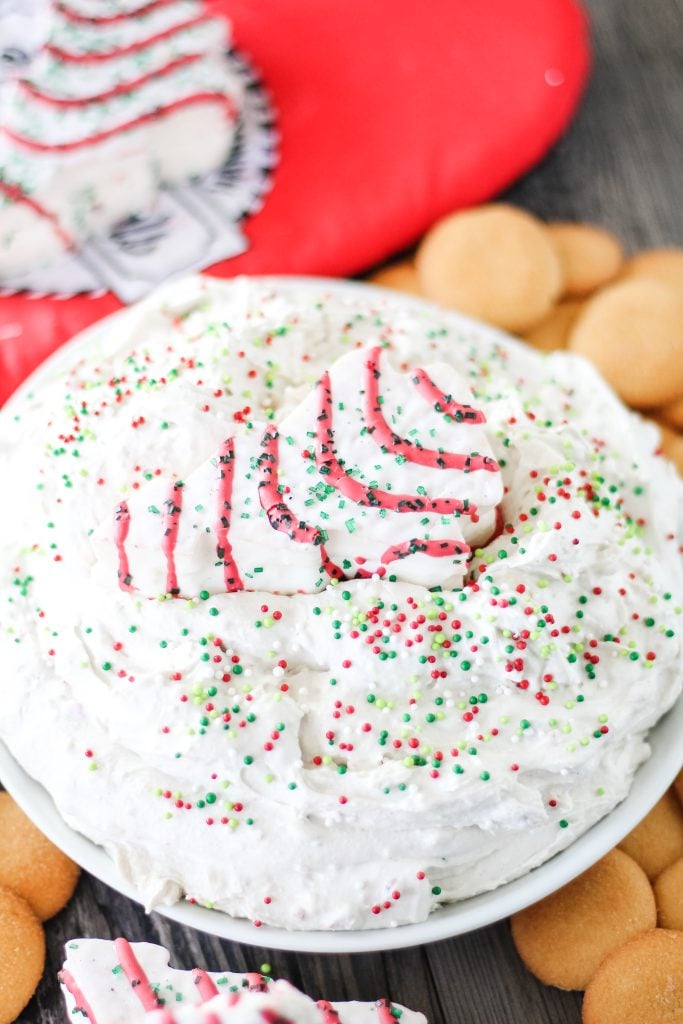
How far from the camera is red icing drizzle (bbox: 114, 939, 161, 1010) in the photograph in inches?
45.1

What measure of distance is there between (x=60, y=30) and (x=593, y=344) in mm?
998

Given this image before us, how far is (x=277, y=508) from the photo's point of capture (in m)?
1.23

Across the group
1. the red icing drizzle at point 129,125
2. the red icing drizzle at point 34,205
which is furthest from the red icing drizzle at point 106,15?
the red icing drizzle at point 34,205

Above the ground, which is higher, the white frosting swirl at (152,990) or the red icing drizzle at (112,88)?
the red icing drizzle at (112,88)

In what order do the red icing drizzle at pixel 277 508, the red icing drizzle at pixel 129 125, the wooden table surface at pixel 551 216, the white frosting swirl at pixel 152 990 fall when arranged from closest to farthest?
1. the white frosting swirl at pixel 152 990
2. the red icing drizzle at pixel 277 508
3. the wooden table surface at pixel 551 216
4. the red icing drizzle at pixel 129 125

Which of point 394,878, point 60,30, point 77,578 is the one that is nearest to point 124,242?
point 60,30

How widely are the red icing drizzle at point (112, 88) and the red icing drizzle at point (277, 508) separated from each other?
777mm

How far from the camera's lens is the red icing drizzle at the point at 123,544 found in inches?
47.4

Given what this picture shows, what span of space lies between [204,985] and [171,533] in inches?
19.5

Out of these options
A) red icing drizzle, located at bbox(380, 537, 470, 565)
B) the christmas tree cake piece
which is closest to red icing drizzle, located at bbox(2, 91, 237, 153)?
the christmas tree cake piece

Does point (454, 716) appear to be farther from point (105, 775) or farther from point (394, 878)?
point (105, 775)

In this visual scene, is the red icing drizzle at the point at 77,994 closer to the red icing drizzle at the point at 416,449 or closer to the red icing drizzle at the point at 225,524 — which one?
the red icing drizzle at the point at 225,524

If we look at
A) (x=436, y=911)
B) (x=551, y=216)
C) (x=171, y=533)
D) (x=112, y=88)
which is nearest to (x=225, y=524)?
(x=171, y=533)

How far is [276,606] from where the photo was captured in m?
1.22
